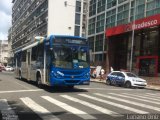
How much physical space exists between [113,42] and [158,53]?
1252 centimetres

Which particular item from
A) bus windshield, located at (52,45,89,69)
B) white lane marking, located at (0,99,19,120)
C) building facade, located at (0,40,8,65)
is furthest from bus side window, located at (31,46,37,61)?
building facade, located at (0,40,8,65)

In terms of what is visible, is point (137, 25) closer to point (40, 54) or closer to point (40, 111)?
point (40, 54)

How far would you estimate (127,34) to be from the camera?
46.3m

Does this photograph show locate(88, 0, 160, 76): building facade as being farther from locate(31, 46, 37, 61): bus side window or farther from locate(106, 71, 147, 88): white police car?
locate(31, 46, 37, 61): bus side window

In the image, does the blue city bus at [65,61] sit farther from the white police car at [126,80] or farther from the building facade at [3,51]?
the building facade at [3,51]

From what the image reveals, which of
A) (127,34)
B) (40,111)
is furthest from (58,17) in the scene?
(40,111)

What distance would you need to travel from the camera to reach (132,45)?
1686 inches

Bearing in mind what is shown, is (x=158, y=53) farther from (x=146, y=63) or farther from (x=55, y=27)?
(x=55, y=27)

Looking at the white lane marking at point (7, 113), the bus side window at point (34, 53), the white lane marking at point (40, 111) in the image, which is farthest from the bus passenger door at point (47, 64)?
the white lane marking at point (7, 113)

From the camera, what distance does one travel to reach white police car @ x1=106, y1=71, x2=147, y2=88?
1210 inches

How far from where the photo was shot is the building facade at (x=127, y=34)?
39688 millimetres

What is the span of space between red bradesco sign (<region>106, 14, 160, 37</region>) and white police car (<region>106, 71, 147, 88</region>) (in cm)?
755

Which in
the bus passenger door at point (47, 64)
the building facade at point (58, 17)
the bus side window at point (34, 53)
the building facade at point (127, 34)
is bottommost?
the bus passenger door at point (47, 64)

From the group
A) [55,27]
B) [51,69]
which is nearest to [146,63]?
[51,69]
